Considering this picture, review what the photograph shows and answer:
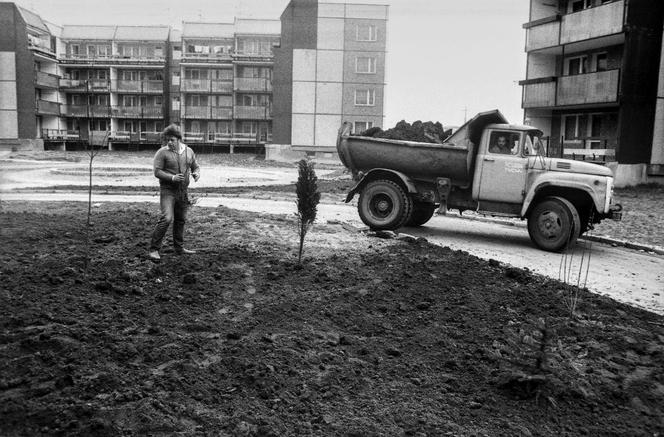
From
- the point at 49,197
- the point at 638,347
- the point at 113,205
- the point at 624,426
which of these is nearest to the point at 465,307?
the point at 638,347

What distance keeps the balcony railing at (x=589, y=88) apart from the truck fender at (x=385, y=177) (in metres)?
19.2

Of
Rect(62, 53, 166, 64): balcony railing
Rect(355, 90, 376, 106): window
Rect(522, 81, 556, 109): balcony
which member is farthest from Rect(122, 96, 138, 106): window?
Rect(522, 81, 556, 109): balcony

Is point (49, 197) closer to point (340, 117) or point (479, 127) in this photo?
point (479, 127)

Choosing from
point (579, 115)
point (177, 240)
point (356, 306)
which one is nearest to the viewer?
point (356, 306)

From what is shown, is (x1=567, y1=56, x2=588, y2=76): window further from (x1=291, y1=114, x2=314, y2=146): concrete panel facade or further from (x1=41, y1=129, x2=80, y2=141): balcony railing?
(x1=41, y1=129, x2=80, y2=141): balcony railing

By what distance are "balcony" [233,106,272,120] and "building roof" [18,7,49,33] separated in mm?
22550

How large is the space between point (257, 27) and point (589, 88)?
46.3m

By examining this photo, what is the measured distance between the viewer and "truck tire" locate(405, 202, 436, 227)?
14844mm

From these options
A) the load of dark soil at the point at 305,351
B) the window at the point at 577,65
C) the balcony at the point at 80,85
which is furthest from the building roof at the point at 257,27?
the load of dark soil at the point at 305,351

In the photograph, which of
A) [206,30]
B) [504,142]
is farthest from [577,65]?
[206,30]

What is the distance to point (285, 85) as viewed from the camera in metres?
56.0

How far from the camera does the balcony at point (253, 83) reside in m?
67.7

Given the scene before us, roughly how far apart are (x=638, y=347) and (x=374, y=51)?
52374 millimetres

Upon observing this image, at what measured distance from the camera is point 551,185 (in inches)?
502
